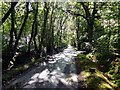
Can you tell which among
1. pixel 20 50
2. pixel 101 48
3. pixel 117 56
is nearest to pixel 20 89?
pixel 117 56

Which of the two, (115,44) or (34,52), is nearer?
(115,44)

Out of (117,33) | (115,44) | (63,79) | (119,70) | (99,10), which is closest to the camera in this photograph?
(63,79)

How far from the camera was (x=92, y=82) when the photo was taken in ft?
46.7

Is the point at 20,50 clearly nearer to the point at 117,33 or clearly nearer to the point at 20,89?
the point at 117,33

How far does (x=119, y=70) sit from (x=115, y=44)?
8510 millimetres

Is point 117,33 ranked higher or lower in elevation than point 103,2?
lower

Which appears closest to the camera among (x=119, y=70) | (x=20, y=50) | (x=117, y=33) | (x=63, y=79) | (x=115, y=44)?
(x=63, y=79)

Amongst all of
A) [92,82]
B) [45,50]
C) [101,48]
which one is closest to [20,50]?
[45,50]

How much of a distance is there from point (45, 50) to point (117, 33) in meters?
29.8

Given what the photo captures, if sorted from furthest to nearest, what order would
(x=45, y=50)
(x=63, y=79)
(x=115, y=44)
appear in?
1. (x=45, y=50)
2. (x=115, y=44)
3. (x=63, y=79)

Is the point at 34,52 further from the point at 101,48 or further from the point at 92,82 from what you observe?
the point at 92,82

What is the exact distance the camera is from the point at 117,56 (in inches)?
921

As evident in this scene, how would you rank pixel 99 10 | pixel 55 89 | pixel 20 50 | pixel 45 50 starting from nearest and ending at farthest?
pixel 55 89, pixel 20 50, pixel 99 10, pixel 45 50

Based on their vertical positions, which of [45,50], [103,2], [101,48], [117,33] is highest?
[103,2]
